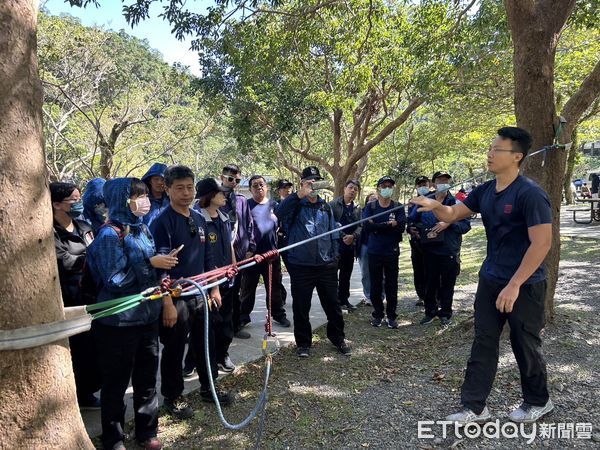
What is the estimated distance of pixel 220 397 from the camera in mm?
3521

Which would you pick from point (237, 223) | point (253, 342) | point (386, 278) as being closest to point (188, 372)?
point (253, 342)

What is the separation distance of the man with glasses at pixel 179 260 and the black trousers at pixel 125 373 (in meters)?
0.26

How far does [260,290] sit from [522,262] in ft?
17.5

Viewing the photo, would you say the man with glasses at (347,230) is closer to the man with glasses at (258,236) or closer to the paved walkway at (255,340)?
the paved walkway at (255,340)

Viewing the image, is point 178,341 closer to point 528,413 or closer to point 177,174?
point 177,174

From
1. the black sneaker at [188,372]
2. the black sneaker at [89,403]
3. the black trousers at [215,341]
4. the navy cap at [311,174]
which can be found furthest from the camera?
the navy cap at [311,174]

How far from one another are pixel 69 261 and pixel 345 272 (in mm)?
3969

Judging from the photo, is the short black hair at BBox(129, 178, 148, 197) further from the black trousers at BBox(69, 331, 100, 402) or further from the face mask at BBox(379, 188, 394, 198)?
the face mask at BBox(379, 188, 394, 198)

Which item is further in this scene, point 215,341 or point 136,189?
point 215,341

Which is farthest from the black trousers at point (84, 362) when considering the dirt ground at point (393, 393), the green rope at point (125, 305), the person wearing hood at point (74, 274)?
the green rope at point (125, 305)

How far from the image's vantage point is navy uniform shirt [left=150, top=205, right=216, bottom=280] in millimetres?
3176

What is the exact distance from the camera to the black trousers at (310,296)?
439cm

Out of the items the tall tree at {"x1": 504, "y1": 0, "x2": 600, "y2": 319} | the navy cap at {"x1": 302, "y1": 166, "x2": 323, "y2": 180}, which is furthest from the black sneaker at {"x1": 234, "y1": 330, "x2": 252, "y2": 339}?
the tall tree at {"x1": 504, "y1": 0, "x2": 600, "y2": 319}

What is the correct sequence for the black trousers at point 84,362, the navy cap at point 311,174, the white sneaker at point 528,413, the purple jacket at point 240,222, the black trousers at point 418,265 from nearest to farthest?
the white sneaker at point 528,413
the black trousers at point 84,362
the navy cap at point 311,174
the purple jacket at point 240,222
the black trousers at point 418,265
